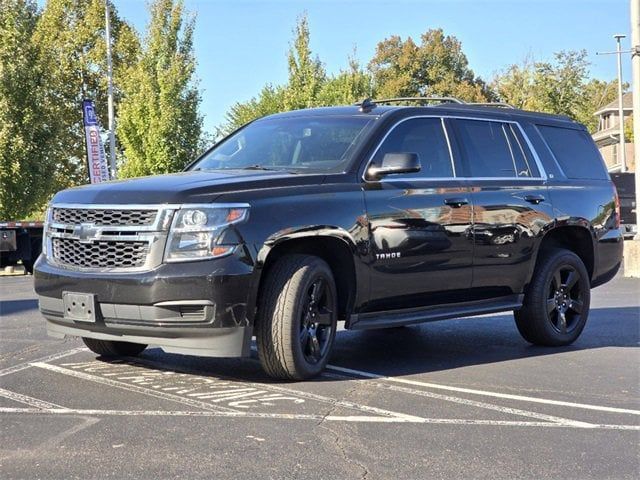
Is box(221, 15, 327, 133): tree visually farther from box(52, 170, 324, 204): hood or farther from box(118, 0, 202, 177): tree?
box(52, 170, 324, 204): hood

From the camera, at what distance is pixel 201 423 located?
4754mm

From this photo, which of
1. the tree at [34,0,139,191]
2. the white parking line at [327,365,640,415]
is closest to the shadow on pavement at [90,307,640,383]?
the white parking line at [327,365,640,415]

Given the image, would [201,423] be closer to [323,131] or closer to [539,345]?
[323,131]

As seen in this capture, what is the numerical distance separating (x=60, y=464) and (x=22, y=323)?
18.0 ft

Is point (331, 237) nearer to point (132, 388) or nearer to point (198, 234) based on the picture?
point (198, 234)

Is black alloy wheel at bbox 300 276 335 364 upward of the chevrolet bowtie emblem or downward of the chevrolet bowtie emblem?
downward

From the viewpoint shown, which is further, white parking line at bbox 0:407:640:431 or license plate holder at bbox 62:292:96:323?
license plate holder at bbox 62:292:96:323

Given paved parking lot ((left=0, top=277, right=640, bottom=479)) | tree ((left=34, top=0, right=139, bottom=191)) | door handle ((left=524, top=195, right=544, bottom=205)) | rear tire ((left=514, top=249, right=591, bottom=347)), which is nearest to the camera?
paved parking lot ((left=0, top=277, right=640, bottom=479))

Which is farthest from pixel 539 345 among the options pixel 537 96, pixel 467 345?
pixel 537 96

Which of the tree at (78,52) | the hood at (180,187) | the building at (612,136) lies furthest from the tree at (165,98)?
the building at (612,136)

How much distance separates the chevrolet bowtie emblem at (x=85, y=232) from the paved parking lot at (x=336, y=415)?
3.17ft

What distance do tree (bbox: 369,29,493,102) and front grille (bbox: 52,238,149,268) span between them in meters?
61.3

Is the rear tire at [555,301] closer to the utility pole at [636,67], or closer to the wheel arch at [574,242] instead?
the wheel arch at [574,242]

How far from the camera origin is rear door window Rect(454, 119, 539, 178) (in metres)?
7.25
